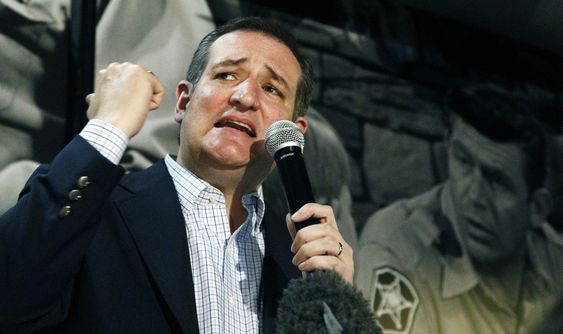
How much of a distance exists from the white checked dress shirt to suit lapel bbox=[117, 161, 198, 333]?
47mm

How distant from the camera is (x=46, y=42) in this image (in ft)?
8.79

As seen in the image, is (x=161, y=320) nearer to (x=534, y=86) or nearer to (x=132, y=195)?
(x=132, y=195)

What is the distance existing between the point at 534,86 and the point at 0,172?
2249mm

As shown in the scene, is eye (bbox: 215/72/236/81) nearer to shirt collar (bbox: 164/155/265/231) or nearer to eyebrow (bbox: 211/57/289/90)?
eyebrow (bbox: 211/57/289/90)

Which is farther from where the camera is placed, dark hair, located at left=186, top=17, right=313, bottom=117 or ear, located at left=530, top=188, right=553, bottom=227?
ear, located at left=530, top=188, right=553, bottom=227

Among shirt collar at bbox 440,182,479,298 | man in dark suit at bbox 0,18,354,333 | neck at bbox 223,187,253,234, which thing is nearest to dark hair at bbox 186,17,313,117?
man in dark suit at bbox 0,18,354,333

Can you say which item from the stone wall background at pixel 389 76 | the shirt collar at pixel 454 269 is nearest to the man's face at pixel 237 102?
the stone wall background at pixel 389 76

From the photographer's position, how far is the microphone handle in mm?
1415

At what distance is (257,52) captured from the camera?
1.93 meters

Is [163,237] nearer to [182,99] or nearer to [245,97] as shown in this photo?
[245,97]

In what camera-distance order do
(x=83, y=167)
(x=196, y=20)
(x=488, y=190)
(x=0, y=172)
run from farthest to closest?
(x=488, y=190), (x=196, y=20), (x=0, y=172), (x=83, y=167)

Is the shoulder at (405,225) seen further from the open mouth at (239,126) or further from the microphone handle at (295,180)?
the microphone handle at (295,180)

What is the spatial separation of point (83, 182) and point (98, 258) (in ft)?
0.68

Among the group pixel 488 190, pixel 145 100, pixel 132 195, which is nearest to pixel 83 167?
pixel 145 100
